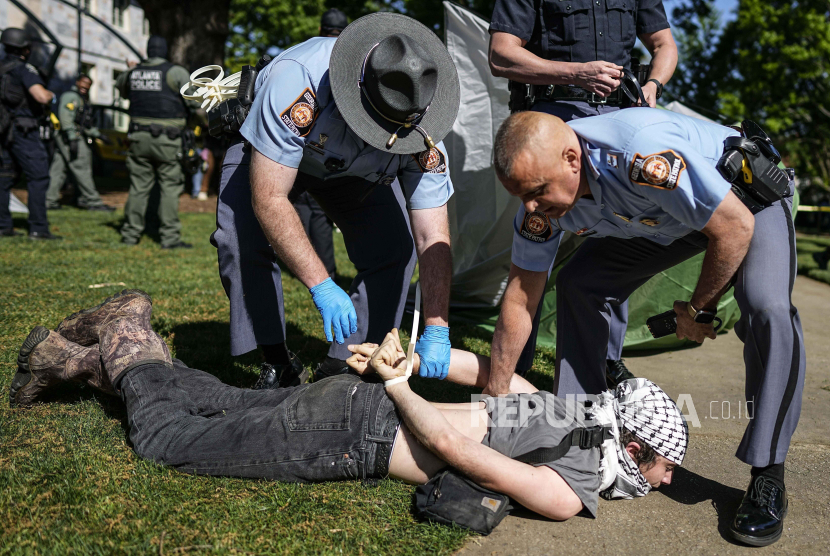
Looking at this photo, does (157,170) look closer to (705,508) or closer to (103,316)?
(103,316)

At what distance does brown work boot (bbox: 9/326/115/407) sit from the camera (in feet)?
8.78

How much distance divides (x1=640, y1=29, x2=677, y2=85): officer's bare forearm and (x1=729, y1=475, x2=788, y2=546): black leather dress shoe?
6.57ft

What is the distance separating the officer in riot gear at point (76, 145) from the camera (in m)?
9.76

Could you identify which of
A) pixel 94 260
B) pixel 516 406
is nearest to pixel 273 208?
pixel 516 406

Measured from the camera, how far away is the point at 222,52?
12617 mm

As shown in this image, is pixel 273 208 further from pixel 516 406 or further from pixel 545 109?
pixel 545 109

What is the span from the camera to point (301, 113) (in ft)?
8.25

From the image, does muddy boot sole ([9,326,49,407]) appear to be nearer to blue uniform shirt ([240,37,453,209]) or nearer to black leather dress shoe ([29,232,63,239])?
blue uniform shirt ([240,37,453,209])

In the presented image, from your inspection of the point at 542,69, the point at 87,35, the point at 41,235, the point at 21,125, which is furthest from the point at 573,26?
the point at 87,35

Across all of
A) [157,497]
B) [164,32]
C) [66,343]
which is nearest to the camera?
[157,497]

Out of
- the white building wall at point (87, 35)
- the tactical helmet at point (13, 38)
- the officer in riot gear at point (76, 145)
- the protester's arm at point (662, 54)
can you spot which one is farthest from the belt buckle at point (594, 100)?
the white building wall at point (87, 35)

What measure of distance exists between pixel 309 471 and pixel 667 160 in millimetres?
1529

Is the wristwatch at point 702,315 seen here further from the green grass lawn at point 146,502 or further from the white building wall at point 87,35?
the white building wall at point 87,35

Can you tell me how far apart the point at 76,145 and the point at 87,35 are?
1675cm
